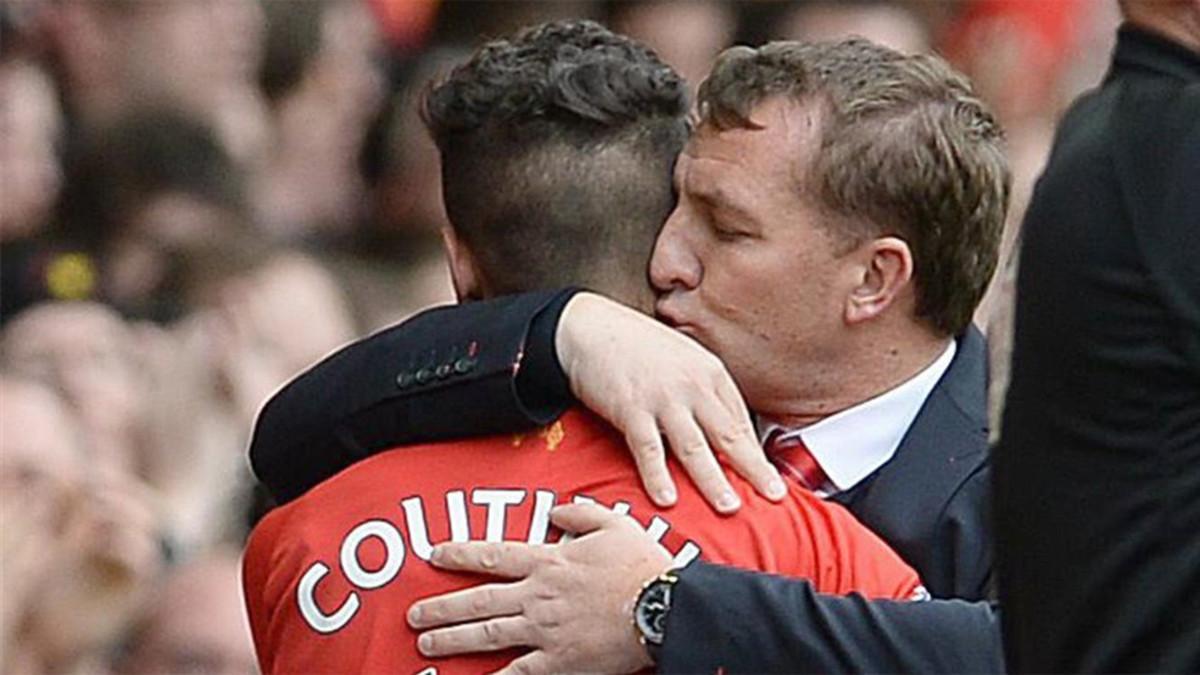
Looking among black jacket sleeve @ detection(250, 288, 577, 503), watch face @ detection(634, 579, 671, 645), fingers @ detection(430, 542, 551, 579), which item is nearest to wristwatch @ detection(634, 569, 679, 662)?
watch face @ detection(634, 579, 671, 645)

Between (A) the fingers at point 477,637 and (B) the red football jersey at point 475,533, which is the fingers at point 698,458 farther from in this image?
(A) the fingers at point 477,637

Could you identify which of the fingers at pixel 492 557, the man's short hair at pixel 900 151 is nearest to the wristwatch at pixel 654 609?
the fingers at pixel 492 557

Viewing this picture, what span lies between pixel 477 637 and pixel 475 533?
0.11m

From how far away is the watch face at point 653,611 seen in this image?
10.7ft

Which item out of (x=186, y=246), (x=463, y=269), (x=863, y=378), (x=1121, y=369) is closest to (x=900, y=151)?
(x=863, y=378)

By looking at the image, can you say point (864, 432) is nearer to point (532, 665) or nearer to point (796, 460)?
point (796, 460)

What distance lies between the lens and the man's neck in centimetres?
358

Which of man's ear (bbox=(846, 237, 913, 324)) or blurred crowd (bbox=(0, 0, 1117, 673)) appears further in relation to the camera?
blurred crowd (bbox=(0, 0, 1117, 673))

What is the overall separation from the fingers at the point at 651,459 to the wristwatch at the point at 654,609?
80 mm

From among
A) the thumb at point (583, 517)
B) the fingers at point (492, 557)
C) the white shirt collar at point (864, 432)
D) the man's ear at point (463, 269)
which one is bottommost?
the white shirt collar at point (864, 432)

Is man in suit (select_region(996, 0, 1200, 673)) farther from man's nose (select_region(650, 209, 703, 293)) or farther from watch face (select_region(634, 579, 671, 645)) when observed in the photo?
man's nose (select_region(650, 209, 703, 293))

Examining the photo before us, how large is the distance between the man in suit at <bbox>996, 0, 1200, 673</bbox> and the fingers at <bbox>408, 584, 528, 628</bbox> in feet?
2.56

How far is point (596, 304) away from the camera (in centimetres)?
346

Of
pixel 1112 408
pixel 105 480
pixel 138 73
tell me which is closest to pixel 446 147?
pixel 1112 408
